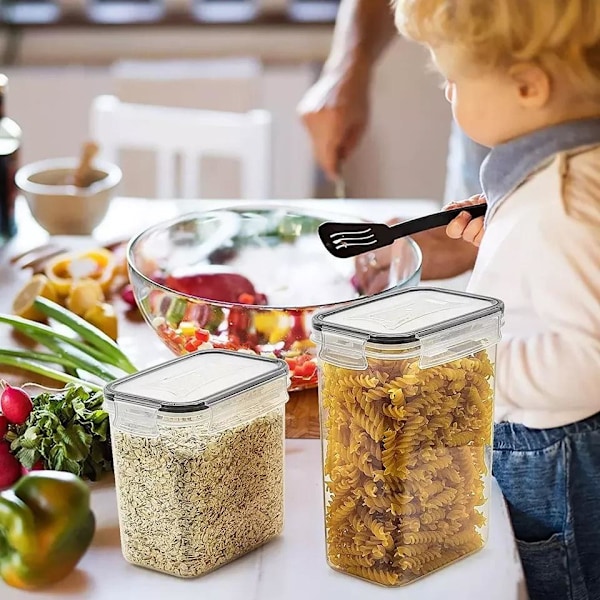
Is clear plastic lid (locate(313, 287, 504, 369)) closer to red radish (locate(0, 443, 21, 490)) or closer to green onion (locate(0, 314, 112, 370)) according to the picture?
red radish (locate(0, 443, 21, 490))

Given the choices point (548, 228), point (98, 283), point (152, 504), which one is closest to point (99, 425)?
point (152, 504)

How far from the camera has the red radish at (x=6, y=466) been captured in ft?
3.25

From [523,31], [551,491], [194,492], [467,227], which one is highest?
[523,31]

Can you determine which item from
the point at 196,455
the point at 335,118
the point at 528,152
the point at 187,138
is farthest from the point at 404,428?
the point at 187,138

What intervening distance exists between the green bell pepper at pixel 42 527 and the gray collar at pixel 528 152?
50cm

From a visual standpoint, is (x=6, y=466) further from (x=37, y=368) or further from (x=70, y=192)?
(x=70, y=192)

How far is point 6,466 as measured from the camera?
0.99 meters

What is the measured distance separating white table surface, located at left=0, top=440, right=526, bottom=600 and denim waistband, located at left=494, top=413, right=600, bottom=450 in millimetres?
123

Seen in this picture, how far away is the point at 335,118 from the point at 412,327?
103 centimetres

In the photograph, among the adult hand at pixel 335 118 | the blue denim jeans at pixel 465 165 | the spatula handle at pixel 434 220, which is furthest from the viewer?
the adult hand at pixel 335 118

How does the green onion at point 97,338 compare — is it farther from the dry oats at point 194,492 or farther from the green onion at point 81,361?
the dry oats at point 194,492

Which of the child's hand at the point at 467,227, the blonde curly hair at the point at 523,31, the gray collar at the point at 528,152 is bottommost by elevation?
the child's hand at the point at 467,227

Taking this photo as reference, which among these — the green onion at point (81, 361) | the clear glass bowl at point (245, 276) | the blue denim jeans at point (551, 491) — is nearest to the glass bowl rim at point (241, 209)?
the clear glass bowl at point (245, 276)

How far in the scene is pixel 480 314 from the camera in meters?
0.83
